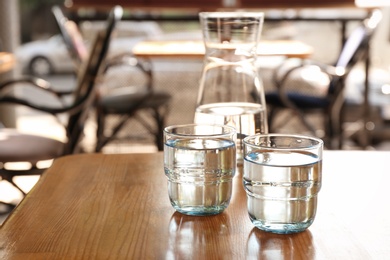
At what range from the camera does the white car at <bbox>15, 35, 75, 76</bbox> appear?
25.0 ft

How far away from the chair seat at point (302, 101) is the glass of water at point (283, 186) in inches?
113

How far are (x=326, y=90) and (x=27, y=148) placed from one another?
1.86 meters

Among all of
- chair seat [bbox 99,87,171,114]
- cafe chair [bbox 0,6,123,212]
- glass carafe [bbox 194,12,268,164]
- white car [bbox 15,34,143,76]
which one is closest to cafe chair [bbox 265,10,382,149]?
chair seat [bbox 99,87,171,114]

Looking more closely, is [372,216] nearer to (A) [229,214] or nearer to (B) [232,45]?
(A) [229,214]

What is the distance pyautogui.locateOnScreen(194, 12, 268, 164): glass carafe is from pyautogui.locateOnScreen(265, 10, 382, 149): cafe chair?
233 cm

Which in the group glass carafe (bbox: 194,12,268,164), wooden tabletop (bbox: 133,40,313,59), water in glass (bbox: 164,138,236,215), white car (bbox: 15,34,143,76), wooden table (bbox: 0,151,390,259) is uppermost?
glass carafe (bbox: 194,12,268,164)

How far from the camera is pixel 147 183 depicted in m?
0.98

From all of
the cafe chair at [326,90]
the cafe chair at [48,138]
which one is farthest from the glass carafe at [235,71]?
the cafe chair at [326,90]

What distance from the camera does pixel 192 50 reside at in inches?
143

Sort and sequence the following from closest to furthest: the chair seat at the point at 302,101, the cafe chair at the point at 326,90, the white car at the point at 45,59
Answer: the cafe chair at the point at 326,90 < the chair seat at the point at 302,101 < the white car at the point at 45,59

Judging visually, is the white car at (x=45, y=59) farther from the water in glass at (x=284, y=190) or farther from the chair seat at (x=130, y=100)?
the water in glass at (x=284, y=190)

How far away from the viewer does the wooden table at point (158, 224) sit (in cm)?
72

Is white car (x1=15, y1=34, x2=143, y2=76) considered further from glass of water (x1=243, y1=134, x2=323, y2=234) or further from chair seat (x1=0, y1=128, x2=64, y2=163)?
glass of water (x1=243, y1=134, x2=323, y2=234)

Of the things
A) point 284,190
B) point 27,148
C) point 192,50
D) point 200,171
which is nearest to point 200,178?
point 200,171
